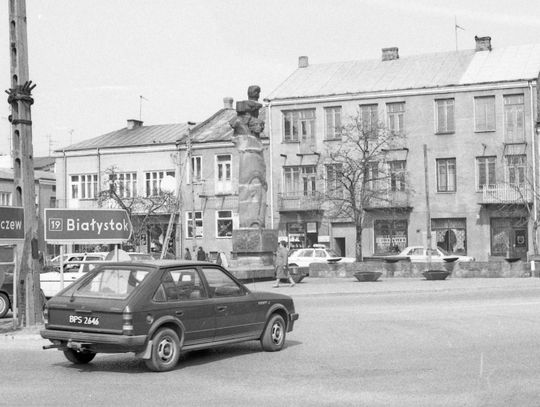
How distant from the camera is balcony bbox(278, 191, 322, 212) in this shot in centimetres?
6044

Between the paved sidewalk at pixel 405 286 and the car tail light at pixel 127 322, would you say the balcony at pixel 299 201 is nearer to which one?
the paved sidewalk at pixel 405 286

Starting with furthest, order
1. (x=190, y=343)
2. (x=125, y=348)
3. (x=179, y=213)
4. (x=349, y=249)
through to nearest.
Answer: (x=179, y=213) < (x=349, y=249) < (x=190, y=343) < (x=125, y=348)

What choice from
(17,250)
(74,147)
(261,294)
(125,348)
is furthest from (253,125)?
(74,147)

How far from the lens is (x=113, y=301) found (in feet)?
37.8

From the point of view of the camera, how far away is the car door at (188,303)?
11.8 m

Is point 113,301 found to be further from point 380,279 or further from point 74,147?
point 74,147

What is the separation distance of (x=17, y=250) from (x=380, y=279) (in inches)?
828

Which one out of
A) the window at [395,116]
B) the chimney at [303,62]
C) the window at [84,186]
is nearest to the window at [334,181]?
the window at [395,116]

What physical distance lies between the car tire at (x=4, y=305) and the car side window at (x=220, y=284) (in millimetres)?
10292

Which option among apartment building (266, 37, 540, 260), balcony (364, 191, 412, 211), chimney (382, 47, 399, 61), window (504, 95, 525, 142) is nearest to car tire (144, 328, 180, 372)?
apartment building (266, 37, 540, 260)

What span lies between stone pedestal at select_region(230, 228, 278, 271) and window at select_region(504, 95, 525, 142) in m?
25.4

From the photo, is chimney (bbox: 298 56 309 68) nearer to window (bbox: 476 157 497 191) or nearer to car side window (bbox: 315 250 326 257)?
window (bbox: 476 157 497 191)

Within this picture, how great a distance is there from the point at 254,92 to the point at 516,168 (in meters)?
25.4

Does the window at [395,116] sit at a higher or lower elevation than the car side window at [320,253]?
higher
